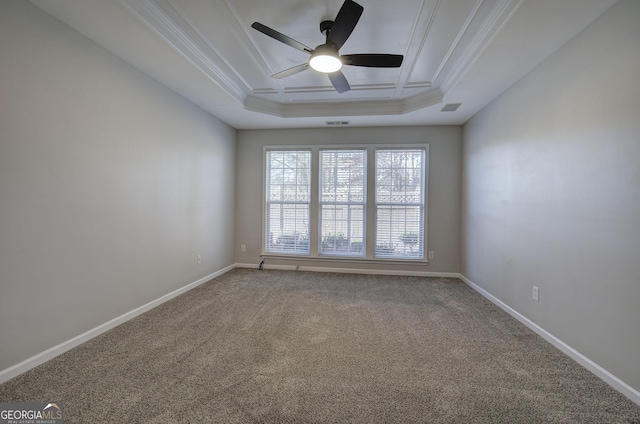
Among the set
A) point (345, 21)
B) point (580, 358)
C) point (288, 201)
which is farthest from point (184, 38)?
point (580, 358)

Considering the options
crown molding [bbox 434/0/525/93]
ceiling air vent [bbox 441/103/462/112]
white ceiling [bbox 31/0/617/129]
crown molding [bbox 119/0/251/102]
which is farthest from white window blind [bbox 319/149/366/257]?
crown molding [bbox 119/0/251/102]

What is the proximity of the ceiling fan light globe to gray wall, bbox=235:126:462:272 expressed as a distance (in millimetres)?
2196

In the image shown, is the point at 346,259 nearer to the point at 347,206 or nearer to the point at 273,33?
the point at 347,206

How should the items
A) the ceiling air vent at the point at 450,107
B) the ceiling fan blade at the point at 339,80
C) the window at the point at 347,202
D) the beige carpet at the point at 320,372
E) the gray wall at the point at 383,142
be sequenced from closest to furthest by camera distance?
the beige carpet at the point at 320,372 < the ceiling fan blade at the point at 339,80 < the ceiling air vent at the point at 450,107 < the gray wall at the point at 383,142 < the window at the point at 347,202

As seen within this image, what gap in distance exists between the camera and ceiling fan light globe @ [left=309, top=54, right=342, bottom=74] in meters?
2.13

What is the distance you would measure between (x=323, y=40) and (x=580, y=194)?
8.40 ft

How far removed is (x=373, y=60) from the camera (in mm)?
2193

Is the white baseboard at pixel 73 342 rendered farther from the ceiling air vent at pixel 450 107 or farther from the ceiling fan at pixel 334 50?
the ceiling air vent at pixel 450 107

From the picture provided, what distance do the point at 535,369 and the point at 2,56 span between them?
13.7ft

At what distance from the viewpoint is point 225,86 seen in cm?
316

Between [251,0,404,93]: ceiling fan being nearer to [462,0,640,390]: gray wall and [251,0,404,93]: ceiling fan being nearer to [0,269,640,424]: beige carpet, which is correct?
[462,0,640,390]: gray wall

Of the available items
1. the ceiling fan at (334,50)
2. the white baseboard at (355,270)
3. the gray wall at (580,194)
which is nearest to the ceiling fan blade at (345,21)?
the ceiling fan at (334,50)

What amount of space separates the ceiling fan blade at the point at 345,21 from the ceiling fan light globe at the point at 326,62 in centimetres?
11

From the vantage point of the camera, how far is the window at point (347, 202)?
4.35 metres
